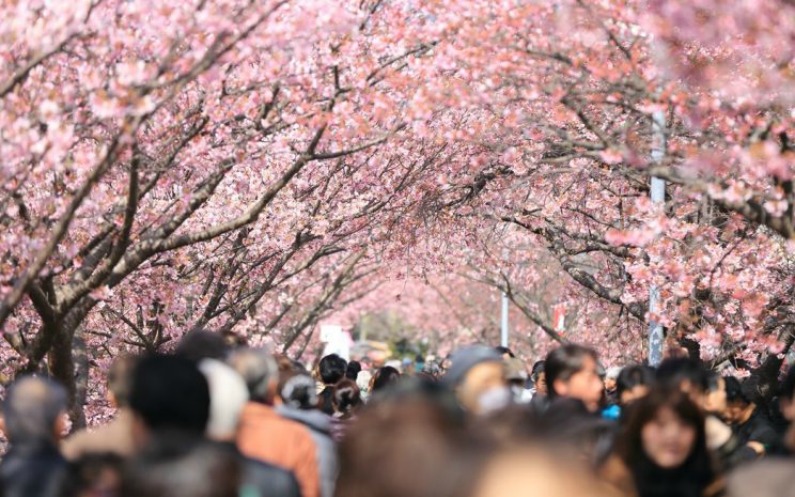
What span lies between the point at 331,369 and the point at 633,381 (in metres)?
2.95

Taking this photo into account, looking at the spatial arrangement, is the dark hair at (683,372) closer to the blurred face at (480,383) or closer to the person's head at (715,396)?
the person's head at (715,396)

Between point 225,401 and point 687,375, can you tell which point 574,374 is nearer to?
point 687,375

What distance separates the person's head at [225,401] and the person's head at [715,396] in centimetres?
299

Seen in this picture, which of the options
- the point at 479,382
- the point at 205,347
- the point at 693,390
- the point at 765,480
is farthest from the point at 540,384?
the point at 765,480

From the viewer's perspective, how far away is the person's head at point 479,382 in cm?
595

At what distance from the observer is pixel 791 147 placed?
29.2ft

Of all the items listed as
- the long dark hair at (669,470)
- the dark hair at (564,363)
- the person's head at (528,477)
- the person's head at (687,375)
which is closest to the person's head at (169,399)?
the person's head at (528,477)

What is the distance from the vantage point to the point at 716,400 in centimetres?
723

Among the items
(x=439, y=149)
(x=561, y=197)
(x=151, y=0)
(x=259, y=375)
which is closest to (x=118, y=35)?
(x=151, y=0)

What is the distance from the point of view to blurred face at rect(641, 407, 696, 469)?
4984 mm

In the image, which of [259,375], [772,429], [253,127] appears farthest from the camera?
[253,127]

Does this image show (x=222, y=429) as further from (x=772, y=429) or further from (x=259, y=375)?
(x=772, y=429)

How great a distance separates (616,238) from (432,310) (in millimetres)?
39199

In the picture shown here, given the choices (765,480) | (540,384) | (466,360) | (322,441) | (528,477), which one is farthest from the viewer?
(540,384)
